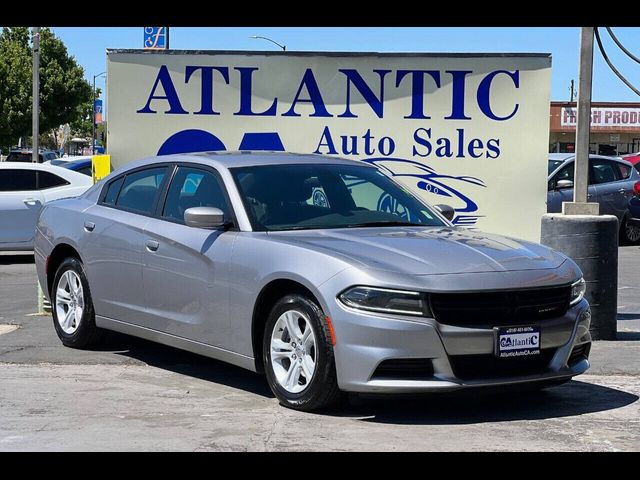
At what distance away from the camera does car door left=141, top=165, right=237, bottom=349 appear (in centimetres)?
692

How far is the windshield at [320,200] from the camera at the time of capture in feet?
23.3

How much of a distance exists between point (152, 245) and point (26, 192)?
9003 mm

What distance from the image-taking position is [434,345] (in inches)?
231

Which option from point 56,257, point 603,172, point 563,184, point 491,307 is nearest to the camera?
point 491,307

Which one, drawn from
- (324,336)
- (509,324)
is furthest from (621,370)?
(324,336)

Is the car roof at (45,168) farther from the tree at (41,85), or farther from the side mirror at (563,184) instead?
the tree at (41,85)

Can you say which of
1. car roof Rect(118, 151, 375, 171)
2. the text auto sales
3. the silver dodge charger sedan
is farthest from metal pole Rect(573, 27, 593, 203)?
car roof Rect(118, 151, 375, 171)

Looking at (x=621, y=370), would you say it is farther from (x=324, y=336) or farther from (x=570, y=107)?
(x=570, y=107)

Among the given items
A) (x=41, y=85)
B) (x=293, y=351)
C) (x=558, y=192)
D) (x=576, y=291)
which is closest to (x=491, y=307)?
(x=576, y=291)

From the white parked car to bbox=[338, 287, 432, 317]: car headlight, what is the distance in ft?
35.1

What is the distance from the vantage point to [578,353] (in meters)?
6.60

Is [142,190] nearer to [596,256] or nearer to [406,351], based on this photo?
[406,351]
